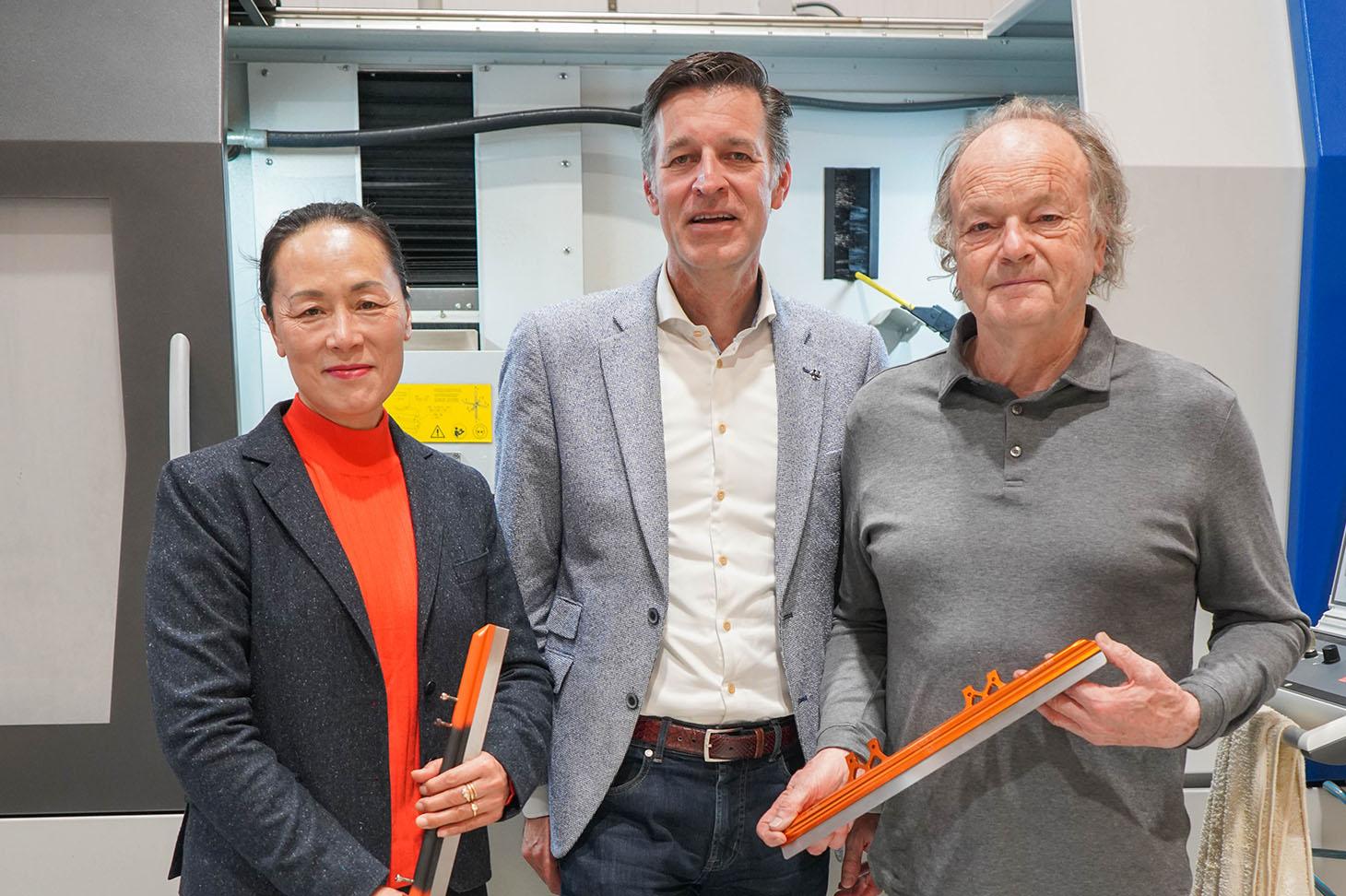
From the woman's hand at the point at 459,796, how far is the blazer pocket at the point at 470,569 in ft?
0.64

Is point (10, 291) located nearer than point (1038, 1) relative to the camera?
Yes

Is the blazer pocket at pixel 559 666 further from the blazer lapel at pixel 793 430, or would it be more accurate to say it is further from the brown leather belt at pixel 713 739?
the blazer lapel at pixel 793 430

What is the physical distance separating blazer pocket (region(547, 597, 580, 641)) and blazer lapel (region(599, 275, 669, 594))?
13cm

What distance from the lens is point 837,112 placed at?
2.51 meters

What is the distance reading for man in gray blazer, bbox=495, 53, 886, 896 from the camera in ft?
4.14

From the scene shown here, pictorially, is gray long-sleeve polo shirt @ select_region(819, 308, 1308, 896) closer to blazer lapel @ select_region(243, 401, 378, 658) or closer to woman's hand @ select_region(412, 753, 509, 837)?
woman's hand @ select_region(412, 753, 509, 837)

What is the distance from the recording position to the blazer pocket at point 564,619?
131 cm

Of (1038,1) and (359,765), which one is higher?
(1038,1)

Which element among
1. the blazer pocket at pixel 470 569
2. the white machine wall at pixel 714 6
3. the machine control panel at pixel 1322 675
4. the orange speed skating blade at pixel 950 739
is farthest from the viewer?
the white machine wall at pixel 714 6

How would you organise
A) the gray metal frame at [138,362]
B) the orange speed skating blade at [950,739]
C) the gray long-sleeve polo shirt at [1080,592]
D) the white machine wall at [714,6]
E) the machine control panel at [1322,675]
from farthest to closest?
the white machine wall at [714,6] < the gray metal frame at [138,362] < the machine control panel at [1322,675] < the gray long-sleeve polo shirt at [1080,592] < the orange speed skating blade at [950,739]

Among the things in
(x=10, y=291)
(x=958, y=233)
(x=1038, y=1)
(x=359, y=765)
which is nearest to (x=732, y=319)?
(x=958, y=233)

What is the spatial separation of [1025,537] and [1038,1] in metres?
1.41

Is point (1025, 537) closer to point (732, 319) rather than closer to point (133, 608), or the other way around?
point (732, 319)

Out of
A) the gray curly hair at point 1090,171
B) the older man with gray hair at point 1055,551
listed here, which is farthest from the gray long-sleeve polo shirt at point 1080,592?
the gray curly hair at point 1090,171
